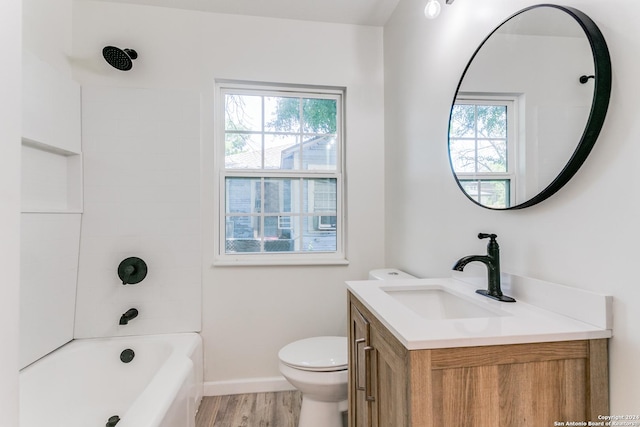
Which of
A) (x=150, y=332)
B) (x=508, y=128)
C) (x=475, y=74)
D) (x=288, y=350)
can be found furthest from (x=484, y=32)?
(x=150, y=332)

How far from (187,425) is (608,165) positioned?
6.51ft

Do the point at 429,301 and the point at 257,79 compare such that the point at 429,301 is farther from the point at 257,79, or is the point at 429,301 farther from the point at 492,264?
the point at 257,79

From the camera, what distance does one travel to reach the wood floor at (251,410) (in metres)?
1.80

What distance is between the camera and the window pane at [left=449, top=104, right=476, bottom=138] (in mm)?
1281

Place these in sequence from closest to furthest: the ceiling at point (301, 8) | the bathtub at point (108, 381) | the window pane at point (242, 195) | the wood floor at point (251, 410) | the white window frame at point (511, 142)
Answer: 1. the white window frame at point (511, 142)
2. the bathtub at point (108, 381)
3. the wood floor at point (251, 410)
4. the ceiling at point (301, 8)
5. the window pane at point (242, 195)

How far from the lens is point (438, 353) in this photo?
72 cm

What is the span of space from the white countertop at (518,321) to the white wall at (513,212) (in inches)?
1.5

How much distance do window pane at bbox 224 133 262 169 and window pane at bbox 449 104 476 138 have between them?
1.37m

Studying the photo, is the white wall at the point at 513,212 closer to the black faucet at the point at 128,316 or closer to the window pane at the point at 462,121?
the window pane at the point at 462,121

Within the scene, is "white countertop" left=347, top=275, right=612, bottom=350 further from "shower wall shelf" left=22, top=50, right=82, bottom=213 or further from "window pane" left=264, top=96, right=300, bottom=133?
"shower wall shelf" left=22, top=50, right=82, bottom=213

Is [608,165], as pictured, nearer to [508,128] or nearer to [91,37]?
[508,128]

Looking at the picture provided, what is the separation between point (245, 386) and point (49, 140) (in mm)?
1923

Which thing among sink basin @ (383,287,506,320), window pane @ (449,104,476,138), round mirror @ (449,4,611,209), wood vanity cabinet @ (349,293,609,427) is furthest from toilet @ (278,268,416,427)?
window pane @ (449,104,476,138)

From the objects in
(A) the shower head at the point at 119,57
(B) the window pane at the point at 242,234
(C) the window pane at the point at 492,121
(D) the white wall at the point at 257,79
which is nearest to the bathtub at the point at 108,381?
(D) the white wall at the point at 257,79
